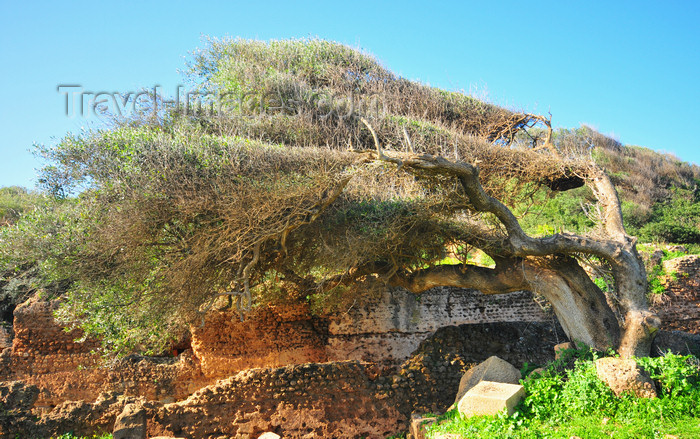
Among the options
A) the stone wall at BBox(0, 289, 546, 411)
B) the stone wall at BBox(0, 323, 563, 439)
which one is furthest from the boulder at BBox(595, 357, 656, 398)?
the stone wall at BBox(0, 289, 546, 411)

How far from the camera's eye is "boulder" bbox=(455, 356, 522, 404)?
29.1 ft

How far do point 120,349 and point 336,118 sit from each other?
721 cm

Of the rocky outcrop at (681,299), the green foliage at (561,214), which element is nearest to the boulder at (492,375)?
the rocky outcrop at (681,299)

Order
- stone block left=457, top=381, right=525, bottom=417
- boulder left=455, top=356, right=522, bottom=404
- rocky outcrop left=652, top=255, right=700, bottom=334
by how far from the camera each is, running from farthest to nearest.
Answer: rocky outcrop left=652, top=255, right=700, bottom=334
boulder left=455, top=356, right=522, bottom=404
stone block left=457, top=381, right=525, bottom=417

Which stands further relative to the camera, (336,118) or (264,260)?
(336,118)

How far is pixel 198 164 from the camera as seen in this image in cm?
918

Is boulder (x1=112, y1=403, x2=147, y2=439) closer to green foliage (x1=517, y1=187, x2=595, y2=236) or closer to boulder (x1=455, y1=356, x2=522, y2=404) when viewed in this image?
boulder (x1=455, y1=356, x2=522, y2=404)

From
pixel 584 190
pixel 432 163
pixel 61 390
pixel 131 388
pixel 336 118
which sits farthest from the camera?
pixel 584 190

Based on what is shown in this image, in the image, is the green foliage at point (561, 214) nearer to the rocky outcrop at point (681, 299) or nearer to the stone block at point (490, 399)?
the rocky outcrop at point (681, 299)

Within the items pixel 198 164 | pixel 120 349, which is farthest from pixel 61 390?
pixel 198 164

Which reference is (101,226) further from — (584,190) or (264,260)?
(584,190)

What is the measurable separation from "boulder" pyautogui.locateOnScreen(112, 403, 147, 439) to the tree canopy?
187cm

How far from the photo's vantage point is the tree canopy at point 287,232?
884 centimetres

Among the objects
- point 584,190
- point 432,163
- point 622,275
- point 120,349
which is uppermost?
point 584,190
